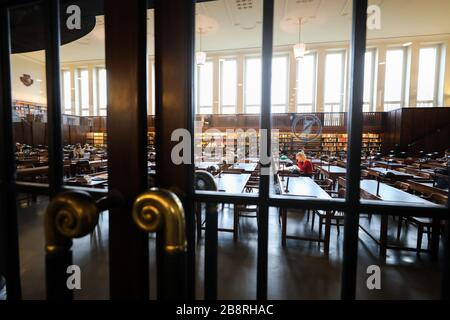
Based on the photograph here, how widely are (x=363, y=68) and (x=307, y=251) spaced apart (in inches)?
108

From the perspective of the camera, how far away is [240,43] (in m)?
12.3

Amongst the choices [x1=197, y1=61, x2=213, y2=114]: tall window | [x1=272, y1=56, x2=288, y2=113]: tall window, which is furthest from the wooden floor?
[x1=197, y1=61, x2=213, y2=114]: tall window

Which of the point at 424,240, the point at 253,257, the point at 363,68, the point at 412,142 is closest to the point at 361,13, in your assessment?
the point at 363,68

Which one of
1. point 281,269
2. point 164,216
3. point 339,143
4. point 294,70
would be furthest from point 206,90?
point 164,216

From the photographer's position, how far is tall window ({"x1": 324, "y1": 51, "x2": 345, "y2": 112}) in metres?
12.8

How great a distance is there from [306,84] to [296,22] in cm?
471

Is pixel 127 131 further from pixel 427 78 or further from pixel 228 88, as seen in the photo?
pixel 427 78

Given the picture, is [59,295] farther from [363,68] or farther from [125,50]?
[363,68]

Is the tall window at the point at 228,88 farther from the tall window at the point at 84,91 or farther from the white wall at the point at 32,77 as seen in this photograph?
the white wall at the point at 32,77

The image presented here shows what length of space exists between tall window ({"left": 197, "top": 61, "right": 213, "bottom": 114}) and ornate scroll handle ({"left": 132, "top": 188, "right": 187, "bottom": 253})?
14.0 metres

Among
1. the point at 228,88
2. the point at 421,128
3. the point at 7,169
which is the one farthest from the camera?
the point at 228,88

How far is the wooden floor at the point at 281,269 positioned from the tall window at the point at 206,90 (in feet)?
39.0

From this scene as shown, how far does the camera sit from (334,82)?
43.0 ft

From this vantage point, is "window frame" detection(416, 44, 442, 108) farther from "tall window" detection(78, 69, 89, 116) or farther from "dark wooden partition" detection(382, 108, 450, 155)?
"tall window" detection(78, 69, 89, 116)
